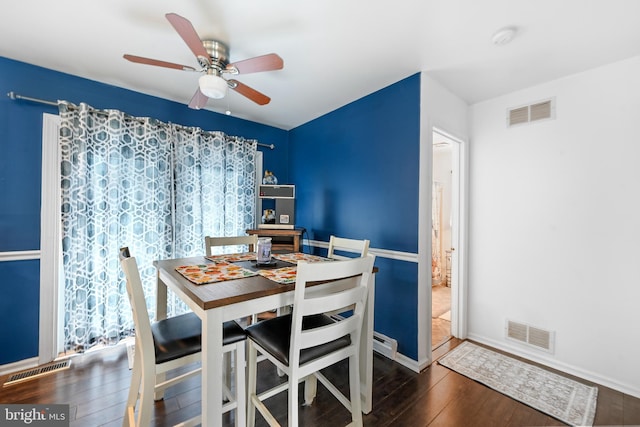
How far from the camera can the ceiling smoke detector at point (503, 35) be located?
1621 millimetres

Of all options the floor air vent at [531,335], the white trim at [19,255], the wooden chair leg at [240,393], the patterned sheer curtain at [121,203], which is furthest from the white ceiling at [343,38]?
the floor air vent at [531,335]

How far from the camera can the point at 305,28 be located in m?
1.68

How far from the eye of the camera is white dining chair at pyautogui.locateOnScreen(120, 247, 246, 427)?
1.17m

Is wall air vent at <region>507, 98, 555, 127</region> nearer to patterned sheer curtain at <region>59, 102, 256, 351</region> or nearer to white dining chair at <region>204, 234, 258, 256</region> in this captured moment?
white dining chair at <region>204, 234, 258, 256</region>

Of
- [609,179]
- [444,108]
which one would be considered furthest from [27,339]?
[609,179]

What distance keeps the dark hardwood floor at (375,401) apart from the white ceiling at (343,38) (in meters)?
2.39

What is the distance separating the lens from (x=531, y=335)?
228 centimetres

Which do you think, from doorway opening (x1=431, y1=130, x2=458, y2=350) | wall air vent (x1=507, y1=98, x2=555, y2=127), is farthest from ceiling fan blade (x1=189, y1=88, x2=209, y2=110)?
doorway opening (x1=431, y1=130, x2=458, y2=350)

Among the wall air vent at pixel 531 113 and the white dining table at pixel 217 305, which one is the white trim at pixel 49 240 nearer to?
the white dining table at pixel 217 305

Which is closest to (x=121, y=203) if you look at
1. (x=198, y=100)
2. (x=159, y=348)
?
(x=198, y=100)

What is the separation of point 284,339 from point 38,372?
6.96 feet

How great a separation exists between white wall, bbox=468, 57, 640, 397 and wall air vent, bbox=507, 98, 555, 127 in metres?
0.04

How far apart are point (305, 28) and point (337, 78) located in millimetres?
681

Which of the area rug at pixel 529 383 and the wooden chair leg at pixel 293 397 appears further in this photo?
the area rug at pixel 529 383
